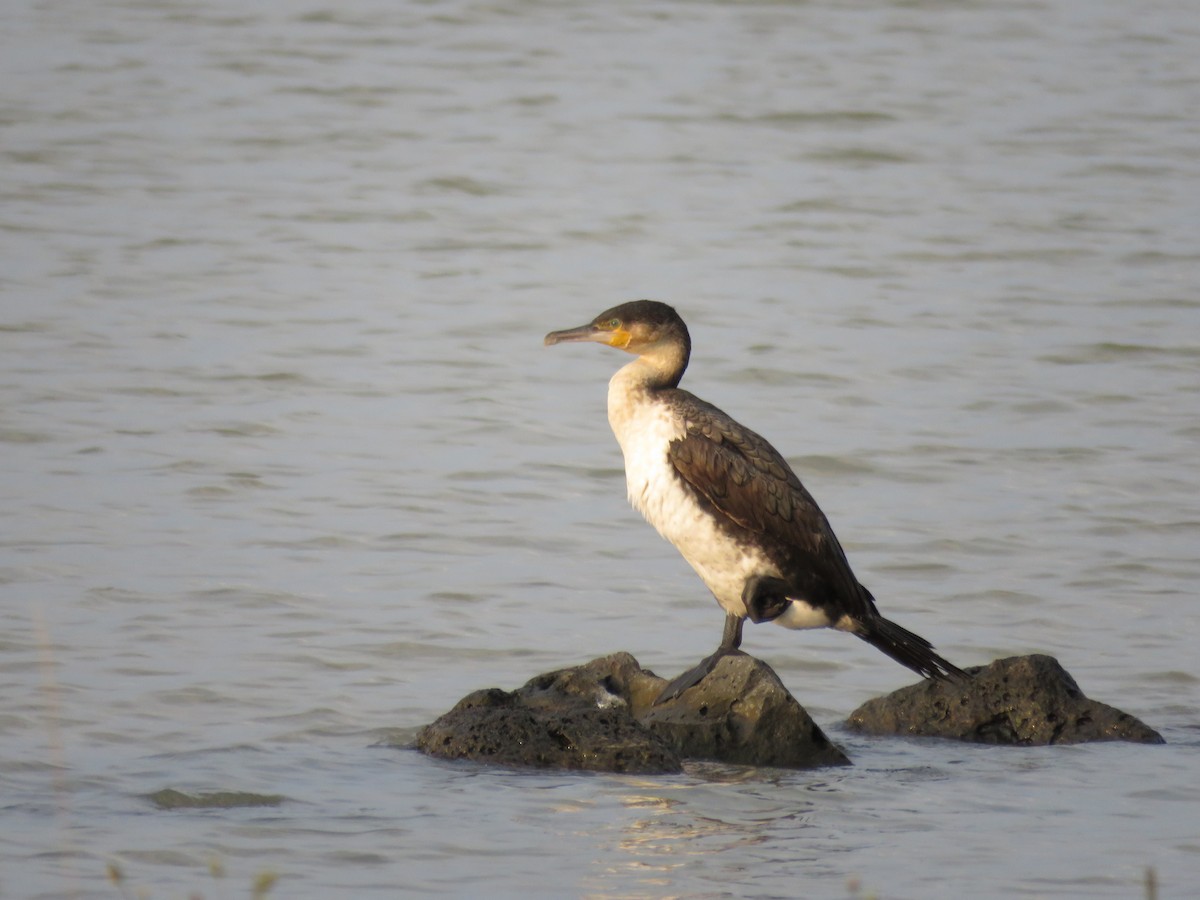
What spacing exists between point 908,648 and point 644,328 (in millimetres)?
1378

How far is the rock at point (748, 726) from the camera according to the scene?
20.5 feet

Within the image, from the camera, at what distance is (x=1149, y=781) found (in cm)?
621

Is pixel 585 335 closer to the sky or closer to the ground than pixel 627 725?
closer to the sky

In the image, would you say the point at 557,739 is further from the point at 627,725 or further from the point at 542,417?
the point at 542,417

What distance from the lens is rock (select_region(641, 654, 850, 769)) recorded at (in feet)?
20.5

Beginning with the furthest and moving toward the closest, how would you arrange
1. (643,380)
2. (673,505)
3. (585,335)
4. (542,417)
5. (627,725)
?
(542,417)
(585,335)
(643,380)
(673,505)
(627,725)

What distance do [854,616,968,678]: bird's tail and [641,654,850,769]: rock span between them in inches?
17.1

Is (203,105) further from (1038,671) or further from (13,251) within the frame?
(1038,671)

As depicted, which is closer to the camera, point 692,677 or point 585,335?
point 692,677

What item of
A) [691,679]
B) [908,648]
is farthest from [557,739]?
[908,648]

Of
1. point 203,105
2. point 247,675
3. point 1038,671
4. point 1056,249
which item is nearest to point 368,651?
point 247,675

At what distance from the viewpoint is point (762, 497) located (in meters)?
6.48

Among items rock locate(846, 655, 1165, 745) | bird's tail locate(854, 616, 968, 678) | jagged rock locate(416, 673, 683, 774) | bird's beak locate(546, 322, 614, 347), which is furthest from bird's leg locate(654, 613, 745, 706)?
bird's beak locate(546, 322, 614, 347)

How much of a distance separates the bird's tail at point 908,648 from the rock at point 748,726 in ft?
1.43
